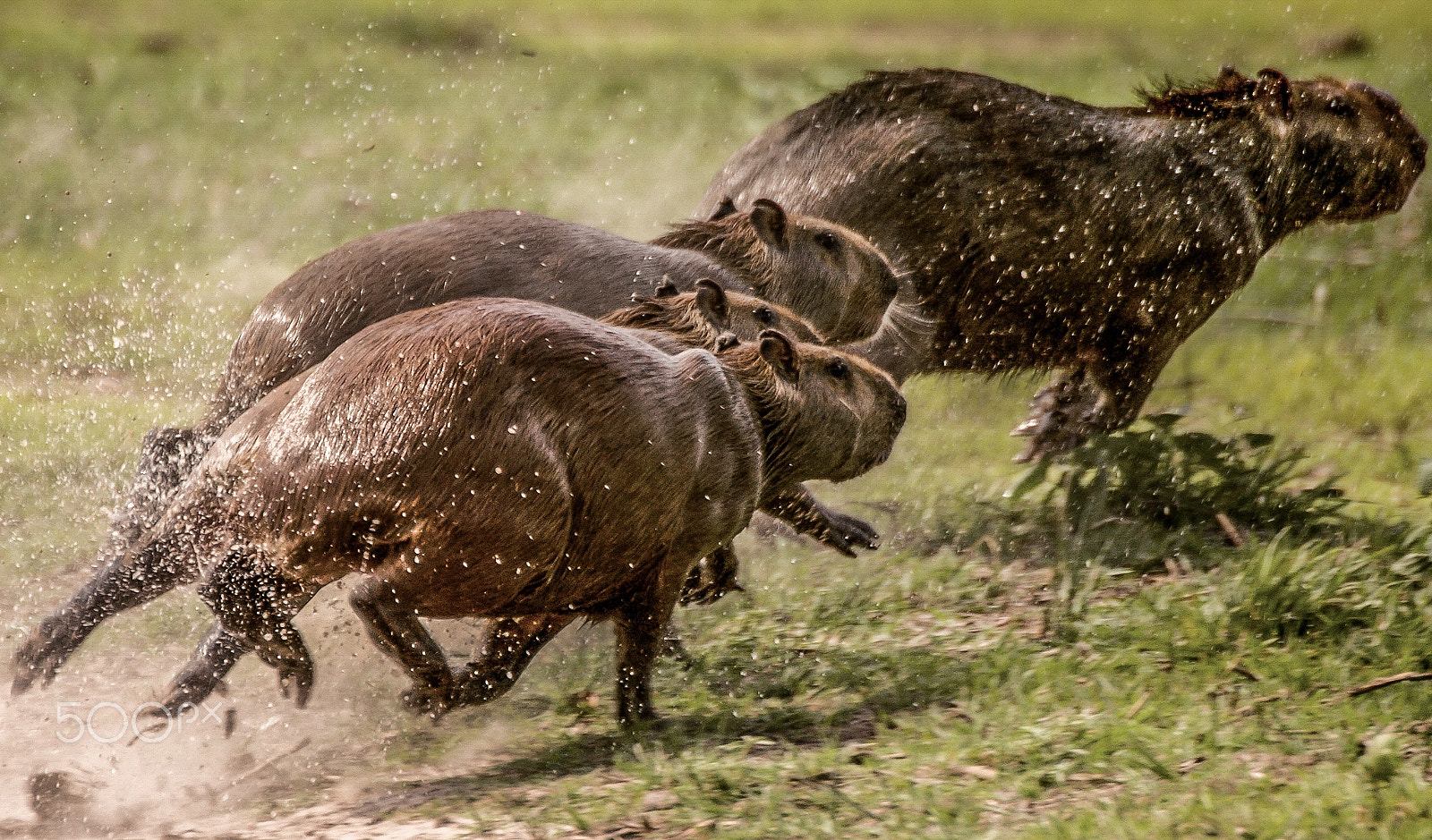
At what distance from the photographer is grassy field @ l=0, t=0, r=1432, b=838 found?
12.6 feet

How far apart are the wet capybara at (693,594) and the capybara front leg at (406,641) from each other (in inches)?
34.4

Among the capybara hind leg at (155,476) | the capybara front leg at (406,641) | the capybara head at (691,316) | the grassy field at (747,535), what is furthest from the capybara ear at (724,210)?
the capybara front leg at (406,641)

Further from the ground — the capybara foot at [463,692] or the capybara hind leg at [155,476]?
the capybara hind leg at [155,476]

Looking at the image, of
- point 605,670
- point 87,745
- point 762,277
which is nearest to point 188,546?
point 87,745

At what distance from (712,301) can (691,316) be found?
0.09 meters

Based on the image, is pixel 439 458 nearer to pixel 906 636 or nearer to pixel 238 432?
pixel 238 432

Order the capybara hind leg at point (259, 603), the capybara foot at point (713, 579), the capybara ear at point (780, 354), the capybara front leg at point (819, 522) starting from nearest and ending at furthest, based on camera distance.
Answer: the capybara hind leg at point (259, 603) → the capybara ear at point (780, 354) → the capybara foot at point (713, 579) → the capybara front leg at point (819, 522)

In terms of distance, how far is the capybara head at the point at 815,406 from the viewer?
4.52 m

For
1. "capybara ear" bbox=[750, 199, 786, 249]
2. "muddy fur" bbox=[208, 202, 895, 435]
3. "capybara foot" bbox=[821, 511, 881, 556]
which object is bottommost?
"capybara foot" bbox=[821, 511, 881, 556]

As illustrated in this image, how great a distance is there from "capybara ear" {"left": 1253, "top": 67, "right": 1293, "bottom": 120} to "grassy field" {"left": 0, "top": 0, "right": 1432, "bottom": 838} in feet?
5.17

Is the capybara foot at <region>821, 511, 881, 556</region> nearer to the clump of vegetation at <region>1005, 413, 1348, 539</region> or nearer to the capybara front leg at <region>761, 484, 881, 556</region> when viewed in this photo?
the capybara front leg at <region>761, 484, 881, 556</region>

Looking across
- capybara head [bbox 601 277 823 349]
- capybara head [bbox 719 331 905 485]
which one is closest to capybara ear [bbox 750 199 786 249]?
capybara head [bbox 601 277 823 349]

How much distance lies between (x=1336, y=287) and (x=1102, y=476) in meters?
4.10

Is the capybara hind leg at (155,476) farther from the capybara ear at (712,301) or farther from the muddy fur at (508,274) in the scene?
the capybara ear at (712,301)
